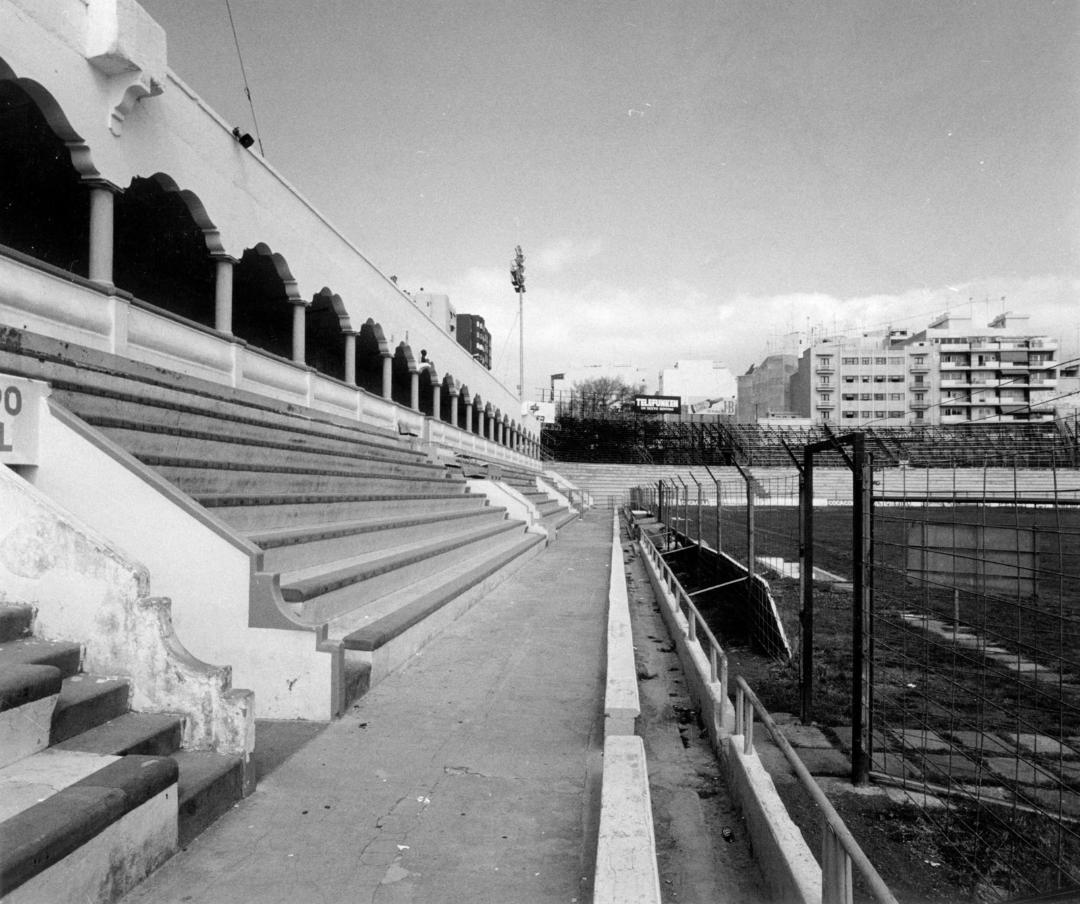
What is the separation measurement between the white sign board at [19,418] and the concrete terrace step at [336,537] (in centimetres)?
141

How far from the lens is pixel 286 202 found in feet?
39.8

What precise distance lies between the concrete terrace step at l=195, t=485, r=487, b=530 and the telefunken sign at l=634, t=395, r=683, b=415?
8000 centimetres

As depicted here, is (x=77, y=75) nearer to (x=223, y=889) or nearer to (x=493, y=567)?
(x=493, y=567)

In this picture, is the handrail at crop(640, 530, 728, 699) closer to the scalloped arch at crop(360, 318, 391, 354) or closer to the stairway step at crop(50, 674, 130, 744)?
the stairway step at crop(50, 674, 130, 744)

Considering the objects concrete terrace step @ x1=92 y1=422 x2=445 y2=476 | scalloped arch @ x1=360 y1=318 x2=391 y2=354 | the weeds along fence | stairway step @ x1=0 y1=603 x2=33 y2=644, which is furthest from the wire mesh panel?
scalloped arch @ x1=360 y1=318 x2=391 y2=354

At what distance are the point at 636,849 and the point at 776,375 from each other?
393ft

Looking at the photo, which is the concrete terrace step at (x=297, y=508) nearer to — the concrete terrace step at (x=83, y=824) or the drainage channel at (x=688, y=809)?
the concrete terrace step at (x=83, y=824)

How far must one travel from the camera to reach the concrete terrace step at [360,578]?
15.4 feet

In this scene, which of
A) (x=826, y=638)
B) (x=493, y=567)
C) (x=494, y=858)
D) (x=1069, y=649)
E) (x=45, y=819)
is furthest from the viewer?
(x=493, y=567)

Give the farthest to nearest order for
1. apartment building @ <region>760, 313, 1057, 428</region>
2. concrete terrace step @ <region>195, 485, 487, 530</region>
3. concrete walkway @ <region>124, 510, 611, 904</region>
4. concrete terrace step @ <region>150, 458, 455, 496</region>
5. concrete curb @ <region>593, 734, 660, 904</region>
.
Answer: apartment building @ <region>760, 313, 1057, 428</region> < concrete terrace step @ <region>195, 485, 487, 530</region> < concrete terrace step @ <region>150, 458, 455, 496</region> < concrete walkway @ <region>124, 510, 611, 904</region> < concrete curb @ <region>593, 734, 660, 904</region>

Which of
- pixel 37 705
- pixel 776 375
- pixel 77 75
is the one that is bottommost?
pixel 37 705

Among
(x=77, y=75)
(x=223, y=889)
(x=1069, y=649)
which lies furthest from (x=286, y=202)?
(x=1069, y=649)

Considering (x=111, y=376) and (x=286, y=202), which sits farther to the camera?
(x=286, y=202)

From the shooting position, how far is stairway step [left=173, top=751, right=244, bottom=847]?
2727mm
